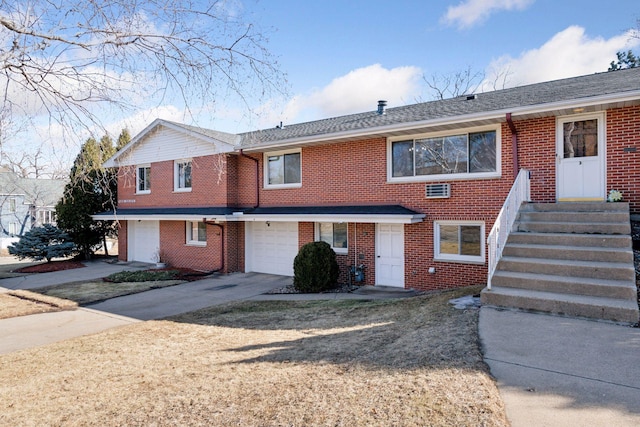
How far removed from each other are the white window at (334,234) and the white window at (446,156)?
2398 millimetres

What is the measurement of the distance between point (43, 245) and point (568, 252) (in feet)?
72.5

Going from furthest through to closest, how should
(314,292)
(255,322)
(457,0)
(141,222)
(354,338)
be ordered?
(141,222) < (457,0) < (314,292) < (255,322) < (354,338)

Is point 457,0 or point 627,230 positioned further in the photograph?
point 457,0

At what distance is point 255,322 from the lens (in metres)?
8.55

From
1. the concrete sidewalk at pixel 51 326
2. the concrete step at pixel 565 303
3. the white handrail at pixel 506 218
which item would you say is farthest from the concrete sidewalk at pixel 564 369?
the concrete sidewalk at pixel 51 326

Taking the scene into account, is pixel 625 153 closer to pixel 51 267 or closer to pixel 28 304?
pixel 28 304

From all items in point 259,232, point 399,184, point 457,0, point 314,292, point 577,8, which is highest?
point 577,8

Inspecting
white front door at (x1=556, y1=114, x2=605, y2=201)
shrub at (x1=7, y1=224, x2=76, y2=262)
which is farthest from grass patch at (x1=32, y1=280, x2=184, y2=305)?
white front door at (x1=556, y1=114, x2=605, y2=201)

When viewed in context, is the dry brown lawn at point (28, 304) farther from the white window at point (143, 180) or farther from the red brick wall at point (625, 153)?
the red brick wall at point (625, 153)

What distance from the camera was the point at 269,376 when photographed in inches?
191

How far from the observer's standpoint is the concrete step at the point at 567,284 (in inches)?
252

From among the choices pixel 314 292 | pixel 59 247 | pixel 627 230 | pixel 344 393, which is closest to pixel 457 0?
pixel 627 230

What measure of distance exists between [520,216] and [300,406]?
735cm

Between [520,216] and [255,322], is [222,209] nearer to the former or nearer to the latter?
[255,322]
